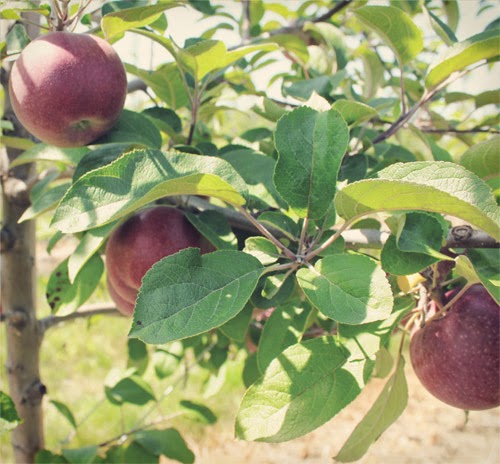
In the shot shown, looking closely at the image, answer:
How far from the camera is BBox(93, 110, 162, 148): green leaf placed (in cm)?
85

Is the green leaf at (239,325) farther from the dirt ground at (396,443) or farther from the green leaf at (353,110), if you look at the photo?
the dirt ground at (396,443)

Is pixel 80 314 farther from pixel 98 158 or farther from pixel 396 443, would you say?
pixel 396 443

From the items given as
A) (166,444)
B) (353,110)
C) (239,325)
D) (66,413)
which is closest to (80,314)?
(66,413)

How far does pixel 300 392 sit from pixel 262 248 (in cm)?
18

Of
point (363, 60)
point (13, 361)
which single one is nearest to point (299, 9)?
point (363, 60)

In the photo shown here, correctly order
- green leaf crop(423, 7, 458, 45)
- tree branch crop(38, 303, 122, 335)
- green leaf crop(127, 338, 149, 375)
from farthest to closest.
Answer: green leaf crop(127, 338, 149, 375), tree branch crop(38, 303, 122, 335), green leaf crop(423, 7, 458, 45)

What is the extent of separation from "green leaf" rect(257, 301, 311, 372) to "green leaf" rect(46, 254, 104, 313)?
1.16 ft

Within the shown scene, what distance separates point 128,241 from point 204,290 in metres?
0.30

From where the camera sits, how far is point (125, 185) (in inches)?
23.5

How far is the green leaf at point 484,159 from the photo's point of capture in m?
0.83

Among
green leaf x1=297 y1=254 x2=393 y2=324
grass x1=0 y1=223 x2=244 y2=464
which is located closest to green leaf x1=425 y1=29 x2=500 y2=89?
green leaf x1=297 y1=254 x2=393 y2=324

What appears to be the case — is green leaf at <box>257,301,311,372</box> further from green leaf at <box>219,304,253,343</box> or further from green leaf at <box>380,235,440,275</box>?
green leaf at <box>380,235,440,275</box>

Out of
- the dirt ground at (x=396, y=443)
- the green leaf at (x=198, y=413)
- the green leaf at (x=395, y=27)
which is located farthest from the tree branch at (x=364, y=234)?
the dirt ground at (x=396, y=443)

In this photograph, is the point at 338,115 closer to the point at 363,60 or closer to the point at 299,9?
the point at 363,60
